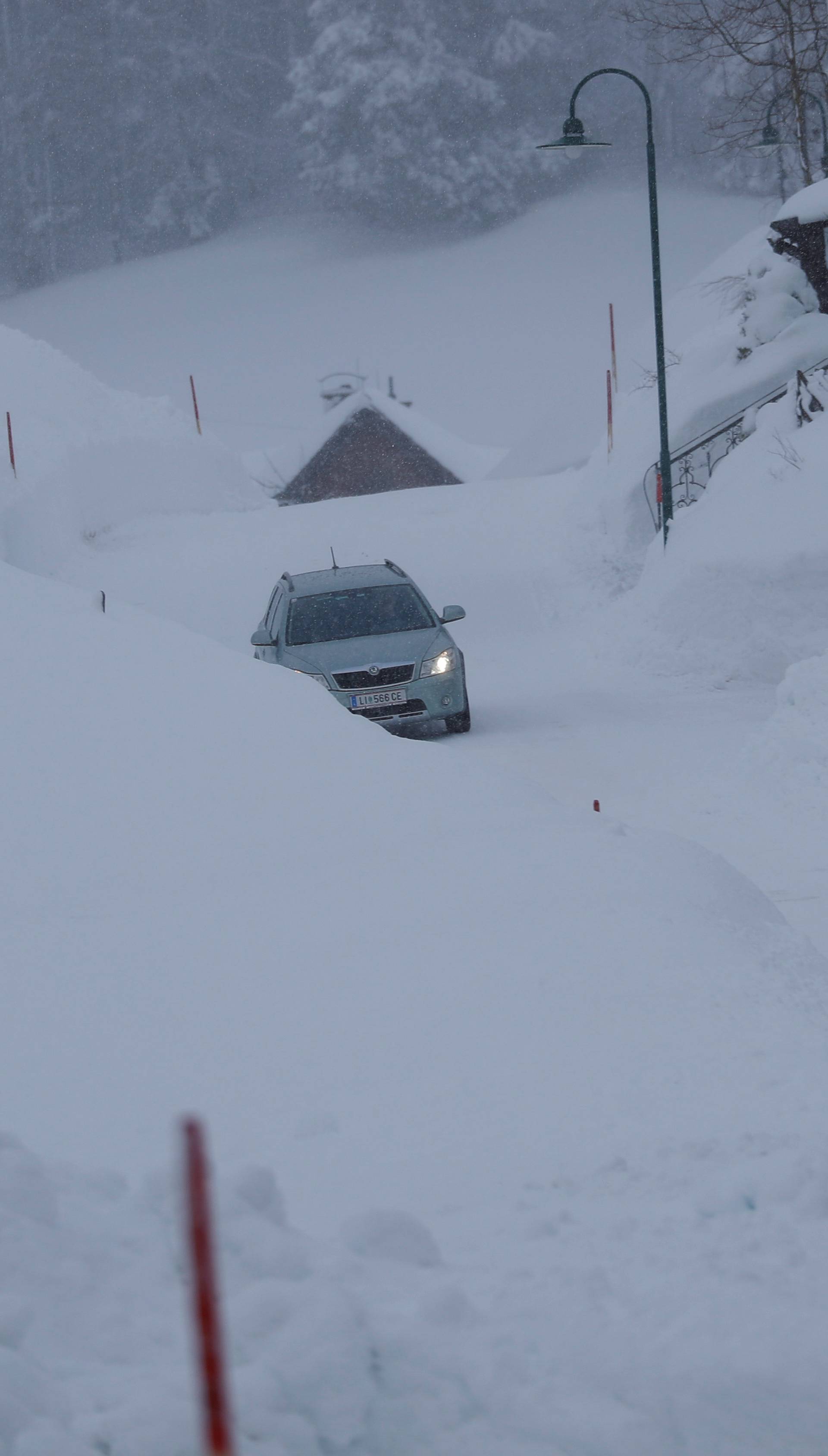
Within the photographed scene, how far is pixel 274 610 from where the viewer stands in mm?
13297

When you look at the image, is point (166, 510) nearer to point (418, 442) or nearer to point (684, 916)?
point (418, 442)

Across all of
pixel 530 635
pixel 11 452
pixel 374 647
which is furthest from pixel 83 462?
pixel 374 647

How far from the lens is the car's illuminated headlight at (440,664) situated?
38.8ft

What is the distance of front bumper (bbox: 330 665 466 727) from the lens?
11.6 meters

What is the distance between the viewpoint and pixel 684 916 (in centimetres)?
503

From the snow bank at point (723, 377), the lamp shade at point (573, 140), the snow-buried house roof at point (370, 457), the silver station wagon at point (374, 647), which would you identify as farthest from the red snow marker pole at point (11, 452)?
the snow-buried house roof at point (370, 457)

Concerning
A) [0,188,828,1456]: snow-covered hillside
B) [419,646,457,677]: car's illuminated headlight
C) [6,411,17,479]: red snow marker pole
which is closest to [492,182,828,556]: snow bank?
[419,646,457,677]: car's illuminated headlight

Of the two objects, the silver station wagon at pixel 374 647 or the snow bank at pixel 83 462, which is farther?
the snow bank at pixel 83 462

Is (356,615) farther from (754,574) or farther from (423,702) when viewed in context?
(754,574)

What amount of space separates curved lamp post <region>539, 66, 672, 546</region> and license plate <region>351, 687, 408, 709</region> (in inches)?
274

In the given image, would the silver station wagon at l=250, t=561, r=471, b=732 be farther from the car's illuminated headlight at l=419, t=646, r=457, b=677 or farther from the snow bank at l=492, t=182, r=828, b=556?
the snow bank at l=492, t=182, r=828, b=556

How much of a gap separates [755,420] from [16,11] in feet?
219

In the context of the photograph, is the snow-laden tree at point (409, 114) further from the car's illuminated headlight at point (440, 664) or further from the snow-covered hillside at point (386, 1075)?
the snow-covered hillside at point (386, 1075)

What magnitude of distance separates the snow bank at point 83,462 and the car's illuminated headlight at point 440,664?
40.7 ft
